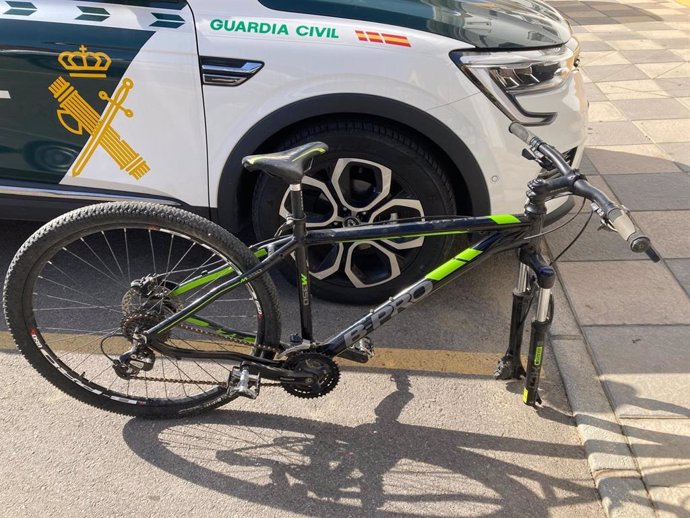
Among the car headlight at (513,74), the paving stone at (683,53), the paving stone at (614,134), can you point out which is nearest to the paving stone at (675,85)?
the paving stone at (683,53)

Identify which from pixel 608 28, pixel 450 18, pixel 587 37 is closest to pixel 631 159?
pixel 450 18

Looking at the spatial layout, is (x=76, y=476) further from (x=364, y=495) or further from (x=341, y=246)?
(x=341, y=246)

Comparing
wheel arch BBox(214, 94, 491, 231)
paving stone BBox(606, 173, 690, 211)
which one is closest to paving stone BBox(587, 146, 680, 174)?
paving stone BBox(606, 173, 690, 211)

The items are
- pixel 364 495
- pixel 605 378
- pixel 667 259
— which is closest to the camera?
pixel 364 495

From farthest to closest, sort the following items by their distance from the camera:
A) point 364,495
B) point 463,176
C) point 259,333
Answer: point 463,176 < point 259,333 < point 364,495

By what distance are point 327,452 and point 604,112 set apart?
15.8 feet

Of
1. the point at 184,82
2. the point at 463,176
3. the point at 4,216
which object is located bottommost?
the point at 4,216

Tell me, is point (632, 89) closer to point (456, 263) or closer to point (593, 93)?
point (593, 93)

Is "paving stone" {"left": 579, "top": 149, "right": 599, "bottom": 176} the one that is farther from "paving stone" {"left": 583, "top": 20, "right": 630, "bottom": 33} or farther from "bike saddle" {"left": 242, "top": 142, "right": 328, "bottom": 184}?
"paving stone" {"left": 583, "top": 20, "right": 630, "bottom": 33}

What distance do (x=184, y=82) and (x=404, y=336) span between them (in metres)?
1.54

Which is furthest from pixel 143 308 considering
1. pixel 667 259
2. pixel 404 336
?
pixel 667 259

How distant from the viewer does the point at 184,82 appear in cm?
282

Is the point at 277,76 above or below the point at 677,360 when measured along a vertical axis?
above

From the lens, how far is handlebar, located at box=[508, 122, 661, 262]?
5.85 ft
